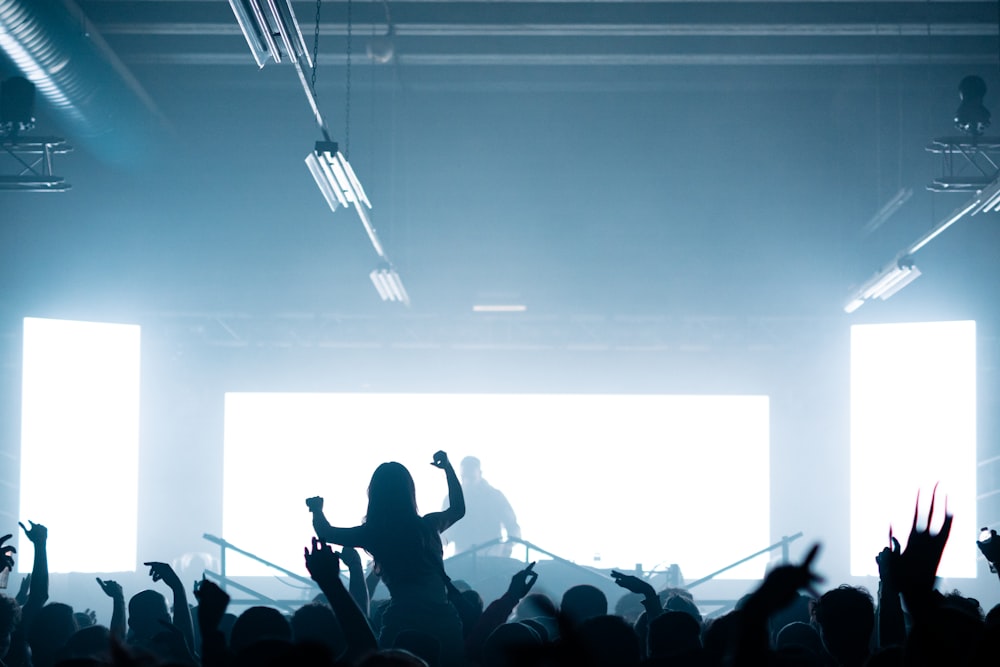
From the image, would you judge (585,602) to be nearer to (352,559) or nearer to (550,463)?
(352,559)

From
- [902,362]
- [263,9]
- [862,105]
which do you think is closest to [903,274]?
[862,105]

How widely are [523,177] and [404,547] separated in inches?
366

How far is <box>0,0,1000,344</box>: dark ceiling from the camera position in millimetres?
10273

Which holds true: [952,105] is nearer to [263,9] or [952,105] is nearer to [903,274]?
[903,274]

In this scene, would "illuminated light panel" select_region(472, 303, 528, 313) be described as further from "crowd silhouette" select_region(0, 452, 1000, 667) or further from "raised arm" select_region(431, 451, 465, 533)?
"raised arm" select_region(431, 451, 465, 533)

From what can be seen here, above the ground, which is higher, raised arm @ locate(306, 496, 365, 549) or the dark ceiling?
the dark ceiling

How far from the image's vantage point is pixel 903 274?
9.95m

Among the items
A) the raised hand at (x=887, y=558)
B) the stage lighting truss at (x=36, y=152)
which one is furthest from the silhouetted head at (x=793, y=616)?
the stage lighting truss at (x=36, y=152)

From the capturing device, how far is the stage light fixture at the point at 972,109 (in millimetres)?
8641

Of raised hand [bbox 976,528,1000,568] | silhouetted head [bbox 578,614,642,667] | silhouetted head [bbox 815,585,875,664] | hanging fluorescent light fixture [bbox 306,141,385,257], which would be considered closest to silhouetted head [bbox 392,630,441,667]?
silhouetted head [bbox 578,614,642,667]

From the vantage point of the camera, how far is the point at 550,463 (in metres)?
14.0

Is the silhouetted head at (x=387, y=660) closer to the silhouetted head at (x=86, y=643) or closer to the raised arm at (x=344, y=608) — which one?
the raised arm at (x=344, y=608)

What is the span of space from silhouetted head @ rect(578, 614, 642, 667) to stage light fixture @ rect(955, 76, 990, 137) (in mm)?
7641

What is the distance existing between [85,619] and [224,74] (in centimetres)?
823
